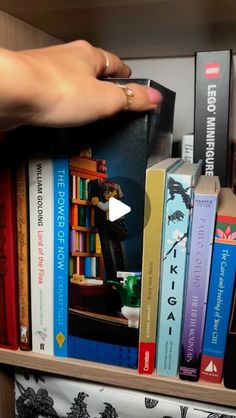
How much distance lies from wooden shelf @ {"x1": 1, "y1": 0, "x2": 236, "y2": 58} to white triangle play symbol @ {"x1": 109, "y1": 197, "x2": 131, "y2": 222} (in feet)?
0.83

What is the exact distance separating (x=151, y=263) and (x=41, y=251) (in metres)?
0.15

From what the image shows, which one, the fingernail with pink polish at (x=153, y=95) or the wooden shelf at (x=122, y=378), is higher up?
the fingernail with pink polish at (x=153, y=95)

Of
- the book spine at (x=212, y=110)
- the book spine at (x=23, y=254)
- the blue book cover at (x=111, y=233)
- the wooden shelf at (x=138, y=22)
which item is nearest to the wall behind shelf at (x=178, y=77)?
the wooden shelf at (x=138, y=22)

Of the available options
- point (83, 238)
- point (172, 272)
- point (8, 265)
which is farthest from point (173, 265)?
point (8, 265)

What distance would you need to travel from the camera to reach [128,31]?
0.64 meters

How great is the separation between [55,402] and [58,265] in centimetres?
25

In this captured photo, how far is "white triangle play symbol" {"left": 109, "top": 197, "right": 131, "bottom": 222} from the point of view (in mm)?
484

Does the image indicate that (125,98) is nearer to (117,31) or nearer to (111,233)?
(111,233)

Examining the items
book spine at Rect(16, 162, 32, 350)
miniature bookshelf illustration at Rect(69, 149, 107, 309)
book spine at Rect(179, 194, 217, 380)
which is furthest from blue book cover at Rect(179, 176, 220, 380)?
book spine at Rect(16, 162, 32, 350)

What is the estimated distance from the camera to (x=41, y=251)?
1.73 feet

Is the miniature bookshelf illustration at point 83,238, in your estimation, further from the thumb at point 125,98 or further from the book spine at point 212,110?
the book spine at point 212,110

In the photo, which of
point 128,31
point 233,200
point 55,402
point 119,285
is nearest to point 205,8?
point 128,31

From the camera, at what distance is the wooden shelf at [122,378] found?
51 cm

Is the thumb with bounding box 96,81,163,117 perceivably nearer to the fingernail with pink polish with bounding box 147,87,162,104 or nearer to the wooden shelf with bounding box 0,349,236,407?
the fingernail with pink polish with bounding box 147,87,162,104
